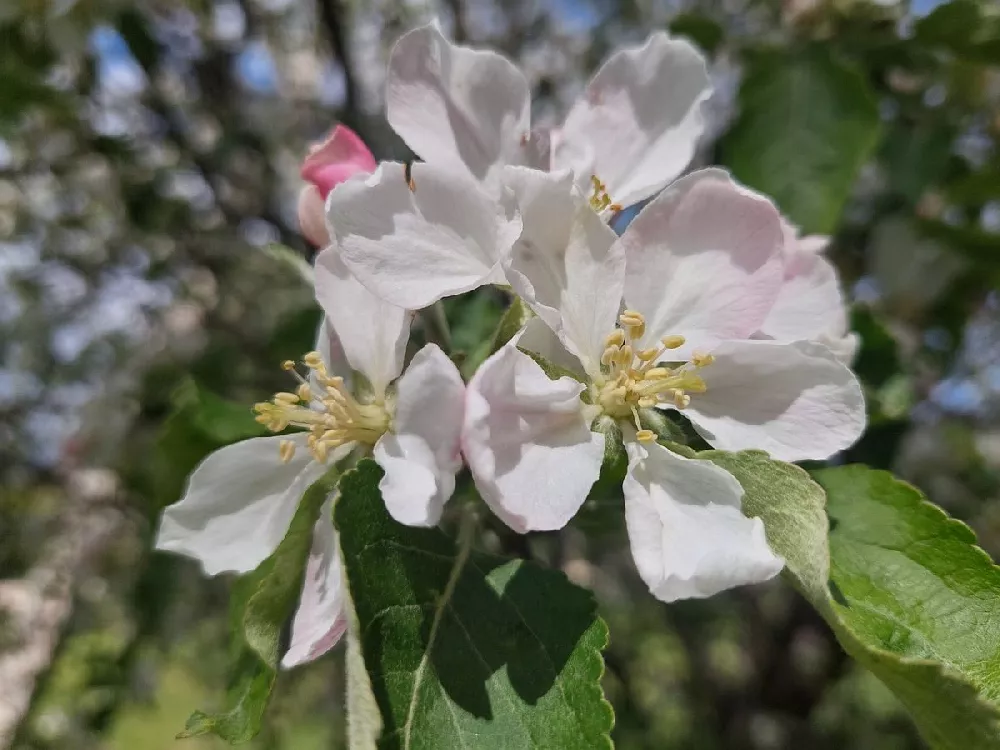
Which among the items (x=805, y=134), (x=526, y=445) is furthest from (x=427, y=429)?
(x=805, y=134)

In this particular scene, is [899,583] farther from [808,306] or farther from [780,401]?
[808,306]

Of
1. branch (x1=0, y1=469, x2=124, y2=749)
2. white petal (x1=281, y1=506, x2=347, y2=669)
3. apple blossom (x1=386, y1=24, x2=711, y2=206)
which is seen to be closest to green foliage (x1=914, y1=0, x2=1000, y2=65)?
apple blossom (x1=386, y1=24, x2=711, y2=206)

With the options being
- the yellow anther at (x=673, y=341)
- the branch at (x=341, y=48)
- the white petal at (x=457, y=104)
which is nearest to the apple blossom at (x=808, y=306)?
the yellow anther at (x=673, y=341)

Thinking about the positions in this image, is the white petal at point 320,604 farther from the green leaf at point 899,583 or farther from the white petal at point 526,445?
the green leaf at point 899,583

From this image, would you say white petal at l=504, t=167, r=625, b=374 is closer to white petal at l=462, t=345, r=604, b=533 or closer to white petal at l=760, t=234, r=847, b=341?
white petal at l=462, t=345, r=604, b=533

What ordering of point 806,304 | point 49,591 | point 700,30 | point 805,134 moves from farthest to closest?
point 49,591, point 700,30, point 805,134, point 806,304

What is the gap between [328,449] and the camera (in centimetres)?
88

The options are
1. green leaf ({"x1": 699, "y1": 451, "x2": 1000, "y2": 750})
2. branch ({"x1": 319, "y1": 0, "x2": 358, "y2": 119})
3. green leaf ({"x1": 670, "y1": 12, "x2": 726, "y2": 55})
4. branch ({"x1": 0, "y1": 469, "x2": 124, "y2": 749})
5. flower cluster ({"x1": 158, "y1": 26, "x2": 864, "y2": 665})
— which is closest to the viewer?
green leaf ({"x1": 699, "y1": 451, "x2": 1000, "y2": 750})

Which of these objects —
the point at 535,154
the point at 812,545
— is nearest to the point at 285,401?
the point at 535,154

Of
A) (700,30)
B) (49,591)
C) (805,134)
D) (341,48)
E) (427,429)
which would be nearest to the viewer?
(427,429)

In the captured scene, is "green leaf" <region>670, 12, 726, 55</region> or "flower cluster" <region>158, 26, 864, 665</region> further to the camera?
"green leaf" <region>670, 12, 726, 55</region>

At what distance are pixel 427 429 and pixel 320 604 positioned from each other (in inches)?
8.7

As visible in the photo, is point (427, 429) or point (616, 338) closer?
point (427, 429)

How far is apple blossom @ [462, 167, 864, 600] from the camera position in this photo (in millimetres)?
713
